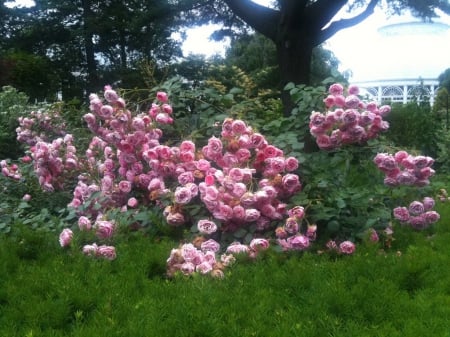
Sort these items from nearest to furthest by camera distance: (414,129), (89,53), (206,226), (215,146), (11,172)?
(206,226)
(215,146)
(11,172)
(414,129)
(89,53)

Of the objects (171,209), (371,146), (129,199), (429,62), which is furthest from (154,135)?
(429,62)

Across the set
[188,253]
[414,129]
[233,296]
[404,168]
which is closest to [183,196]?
[188,253]

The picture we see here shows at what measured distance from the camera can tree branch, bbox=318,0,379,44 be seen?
952 cm

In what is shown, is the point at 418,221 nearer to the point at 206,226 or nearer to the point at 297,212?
the point at 297,212

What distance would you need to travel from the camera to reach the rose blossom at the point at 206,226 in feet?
9.54

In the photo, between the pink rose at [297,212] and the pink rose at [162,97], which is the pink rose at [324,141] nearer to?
the pink rose at [297,212]

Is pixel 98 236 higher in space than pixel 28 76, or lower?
lower

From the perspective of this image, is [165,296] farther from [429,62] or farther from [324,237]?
[429,62]

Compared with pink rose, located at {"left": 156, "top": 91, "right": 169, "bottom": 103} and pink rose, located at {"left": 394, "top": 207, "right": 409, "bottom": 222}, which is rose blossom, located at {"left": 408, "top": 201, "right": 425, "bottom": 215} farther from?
pink rose, located at {"left": 156, "top": 91, "right": 169, "bottom": 103}

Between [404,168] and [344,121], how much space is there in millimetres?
467

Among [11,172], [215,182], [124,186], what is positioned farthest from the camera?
[11,172]

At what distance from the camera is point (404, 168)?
338cm

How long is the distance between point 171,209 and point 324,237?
870 mm

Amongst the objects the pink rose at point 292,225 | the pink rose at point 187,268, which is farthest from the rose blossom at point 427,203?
the pink rose at point 187,268
